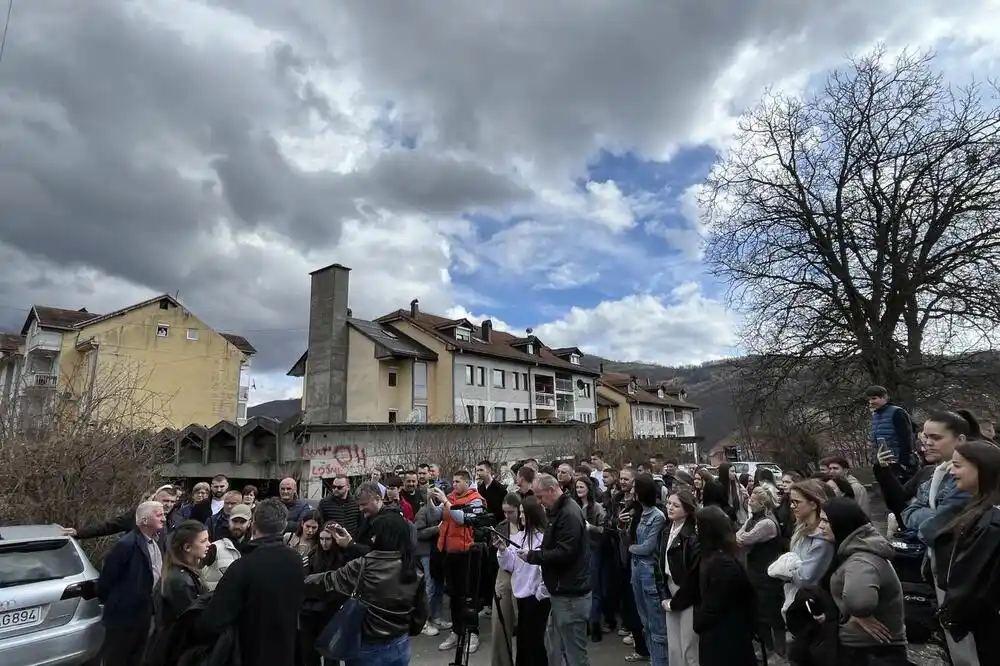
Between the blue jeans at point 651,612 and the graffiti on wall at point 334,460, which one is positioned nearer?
the blue jeans at point 651,612

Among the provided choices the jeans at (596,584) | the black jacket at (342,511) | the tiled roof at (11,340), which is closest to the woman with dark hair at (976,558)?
the jeans at (596,584)

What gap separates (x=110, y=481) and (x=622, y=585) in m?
7.59

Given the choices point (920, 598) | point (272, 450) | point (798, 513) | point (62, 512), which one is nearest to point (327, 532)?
point (798, 513)

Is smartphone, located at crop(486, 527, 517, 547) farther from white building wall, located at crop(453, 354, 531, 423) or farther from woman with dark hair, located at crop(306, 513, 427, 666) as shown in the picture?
white building wall, located at crop(453, 354, 531, 423)

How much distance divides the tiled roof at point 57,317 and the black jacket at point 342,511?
35.0 metres

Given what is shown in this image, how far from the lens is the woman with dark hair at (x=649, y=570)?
16.5 feet

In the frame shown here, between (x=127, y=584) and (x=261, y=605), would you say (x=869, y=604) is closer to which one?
(x=261, y=605)

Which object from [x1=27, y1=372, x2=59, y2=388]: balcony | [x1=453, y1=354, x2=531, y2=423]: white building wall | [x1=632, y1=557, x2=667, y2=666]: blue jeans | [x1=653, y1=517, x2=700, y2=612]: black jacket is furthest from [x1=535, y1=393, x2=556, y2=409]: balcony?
[x1=653, y1=517, x2=700, y2=612]: black jacket

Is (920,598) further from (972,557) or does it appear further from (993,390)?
(993,390)

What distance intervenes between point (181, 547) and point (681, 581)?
3.78m

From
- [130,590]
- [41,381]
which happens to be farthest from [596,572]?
[41,381]

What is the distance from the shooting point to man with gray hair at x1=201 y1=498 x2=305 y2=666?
10.4ft

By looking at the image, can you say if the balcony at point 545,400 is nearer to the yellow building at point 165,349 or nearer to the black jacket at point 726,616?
the yellow building at point 165,349

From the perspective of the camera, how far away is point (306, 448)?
21.3 meters
